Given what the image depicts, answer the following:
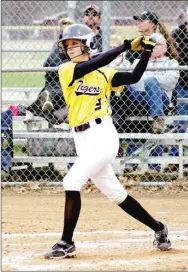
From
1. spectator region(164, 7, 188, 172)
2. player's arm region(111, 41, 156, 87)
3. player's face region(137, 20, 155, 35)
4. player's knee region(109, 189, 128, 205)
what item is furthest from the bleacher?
player's arm region(111, 41, 156, 87)

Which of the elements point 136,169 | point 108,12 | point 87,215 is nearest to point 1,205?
point 87,215

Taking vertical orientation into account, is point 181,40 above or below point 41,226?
above

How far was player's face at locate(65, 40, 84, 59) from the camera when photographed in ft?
19.7

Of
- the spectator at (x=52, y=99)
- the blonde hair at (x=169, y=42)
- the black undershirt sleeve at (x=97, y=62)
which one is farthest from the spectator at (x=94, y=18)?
the black undershirt sleeve at (x=97, y=62)

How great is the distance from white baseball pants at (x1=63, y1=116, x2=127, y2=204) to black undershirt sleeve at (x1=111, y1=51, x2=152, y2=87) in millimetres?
263

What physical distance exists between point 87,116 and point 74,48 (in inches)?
18.8

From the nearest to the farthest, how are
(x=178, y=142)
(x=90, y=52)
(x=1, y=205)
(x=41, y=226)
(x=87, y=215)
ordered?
(x=90, y=52) < (x=41, y=226) < (x=87, y=215) < (x=1, y=205) < (x=178, y=142)

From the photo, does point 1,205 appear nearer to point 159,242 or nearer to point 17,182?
point 17,182

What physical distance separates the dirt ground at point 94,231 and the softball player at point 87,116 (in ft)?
0.99

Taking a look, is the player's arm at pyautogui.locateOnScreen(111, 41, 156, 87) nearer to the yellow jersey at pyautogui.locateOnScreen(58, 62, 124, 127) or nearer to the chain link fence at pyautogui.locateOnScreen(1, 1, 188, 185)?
the yellow jersey at pyautogui.locateOnScreen(58, 62, 124, 127)

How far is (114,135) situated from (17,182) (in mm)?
3537

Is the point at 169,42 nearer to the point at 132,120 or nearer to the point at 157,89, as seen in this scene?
the point at 157,89

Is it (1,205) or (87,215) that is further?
(1,205)

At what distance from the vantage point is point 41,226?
7.34m
